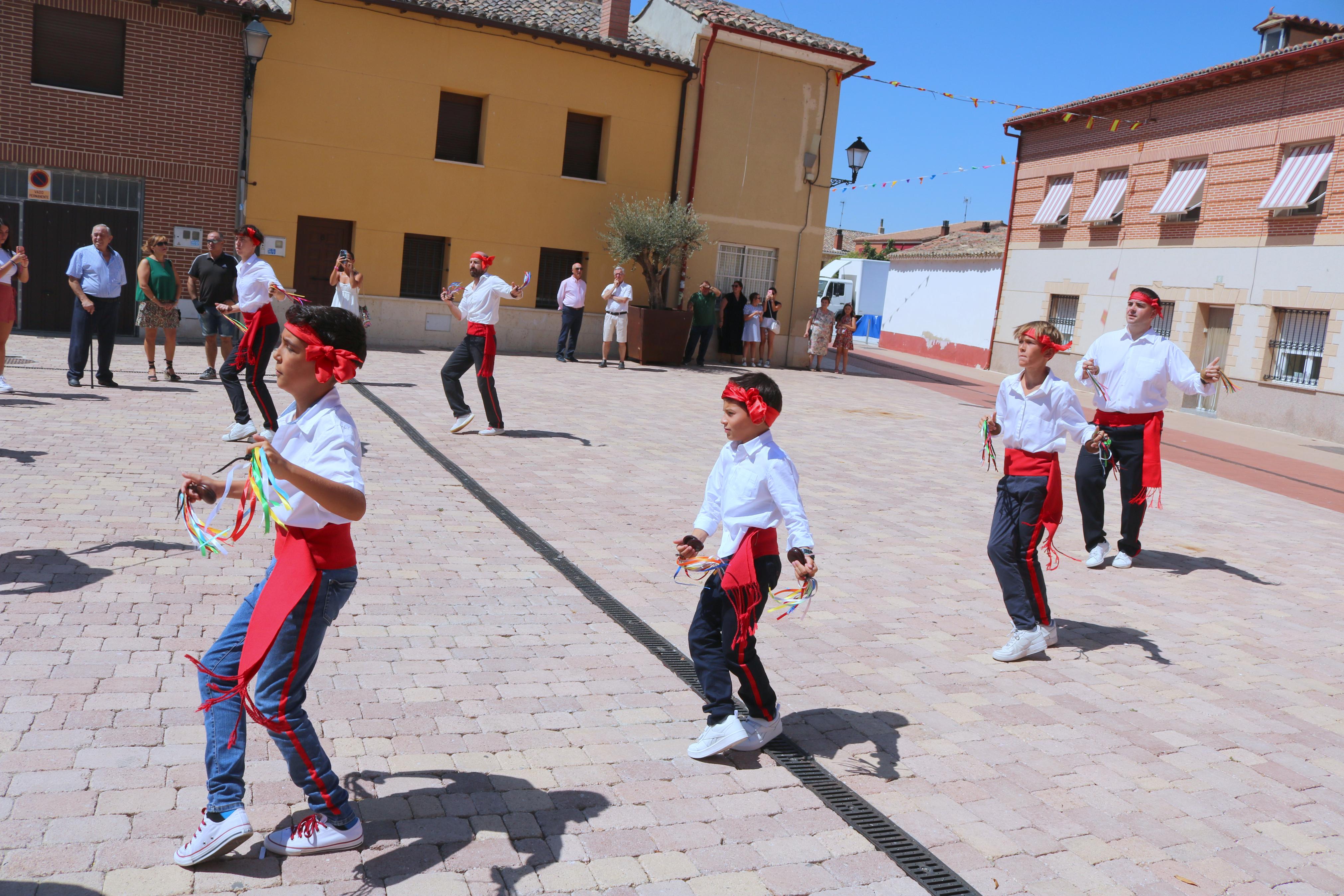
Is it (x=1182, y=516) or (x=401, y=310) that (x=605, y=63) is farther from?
(x=1182, y=516)

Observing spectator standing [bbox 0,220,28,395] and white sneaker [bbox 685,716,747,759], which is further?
spectator standing [bbox 0,220,28,395]

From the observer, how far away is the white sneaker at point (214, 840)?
295 centimetres

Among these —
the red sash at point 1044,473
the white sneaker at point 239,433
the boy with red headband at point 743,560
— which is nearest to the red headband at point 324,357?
the boy with red headband at point 743,560

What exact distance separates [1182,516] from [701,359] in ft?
44.1

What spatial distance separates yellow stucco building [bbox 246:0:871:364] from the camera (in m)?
19.2

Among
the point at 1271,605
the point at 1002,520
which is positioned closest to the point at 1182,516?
the point at 1271,605

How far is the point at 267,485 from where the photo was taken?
115 inches

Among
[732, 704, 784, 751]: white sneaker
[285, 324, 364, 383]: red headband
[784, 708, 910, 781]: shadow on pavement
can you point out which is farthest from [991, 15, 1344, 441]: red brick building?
[285, 324, 364, 383]: red headband

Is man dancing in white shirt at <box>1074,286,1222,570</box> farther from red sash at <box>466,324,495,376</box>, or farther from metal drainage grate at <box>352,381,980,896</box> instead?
red sash at <box>466,324,495,376</box>

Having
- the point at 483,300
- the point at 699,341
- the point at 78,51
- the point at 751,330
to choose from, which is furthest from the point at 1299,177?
the point at 78,51

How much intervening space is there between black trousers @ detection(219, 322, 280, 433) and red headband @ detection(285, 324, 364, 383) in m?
5.89

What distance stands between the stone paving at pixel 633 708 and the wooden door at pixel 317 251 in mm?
11234

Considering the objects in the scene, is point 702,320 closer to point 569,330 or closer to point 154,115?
point 569,330

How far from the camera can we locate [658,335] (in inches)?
846
